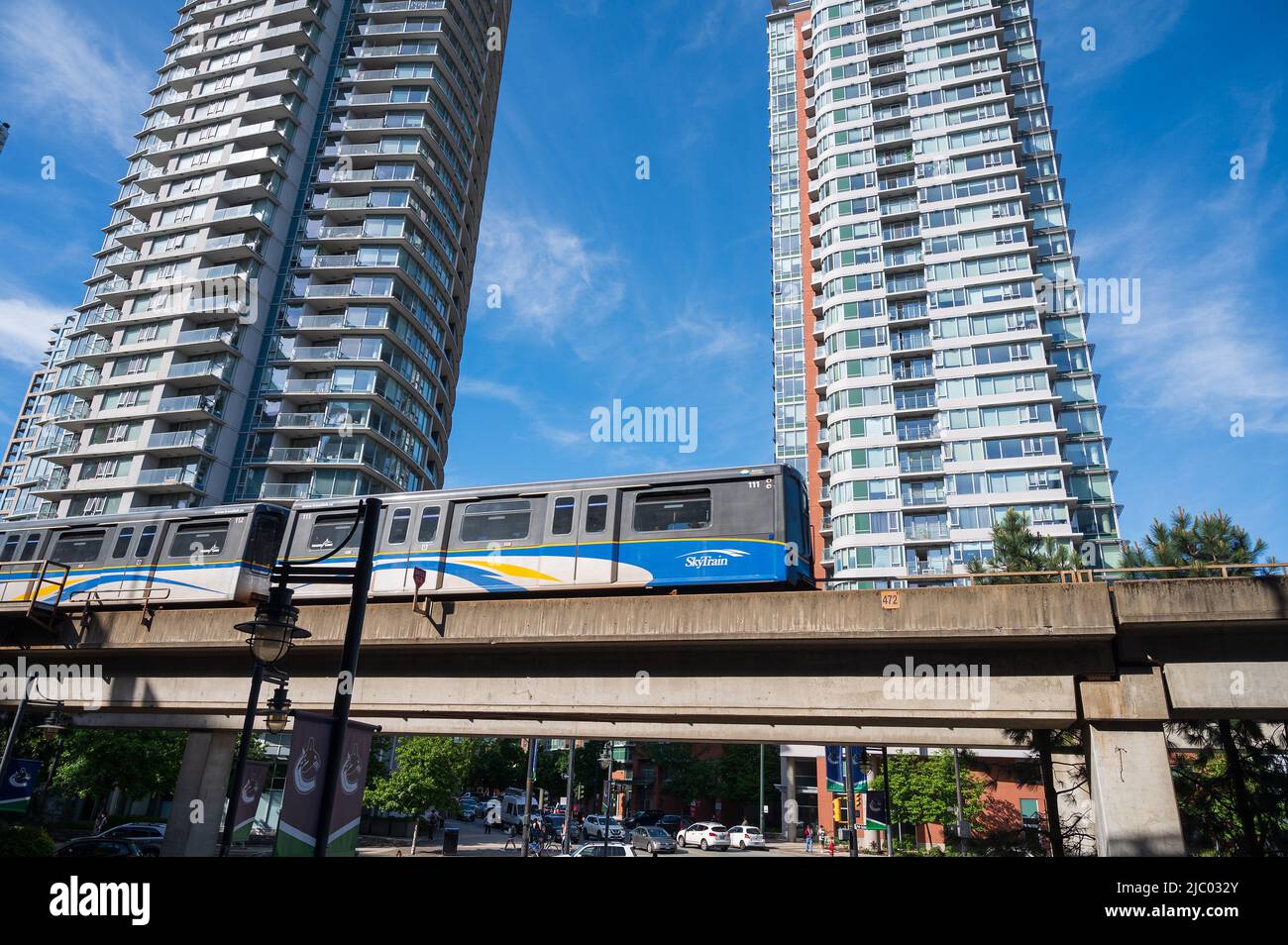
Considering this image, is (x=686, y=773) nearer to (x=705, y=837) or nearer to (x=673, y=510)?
(x=705, y=837)

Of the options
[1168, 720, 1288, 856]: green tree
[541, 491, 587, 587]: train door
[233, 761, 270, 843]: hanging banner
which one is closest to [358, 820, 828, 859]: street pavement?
[233, 761, 270, 843]: hanging banner

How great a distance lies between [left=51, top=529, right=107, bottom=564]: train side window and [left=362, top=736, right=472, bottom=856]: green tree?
62.4 ft

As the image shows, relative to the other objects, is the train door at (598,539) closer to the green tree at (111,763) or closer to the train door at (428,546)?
the train door at (428,546)

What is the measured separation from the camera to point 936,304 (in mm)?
64250

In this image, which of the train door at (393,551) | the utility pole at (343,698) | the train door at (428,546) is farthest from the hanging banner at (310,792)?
the train door at (393,551)

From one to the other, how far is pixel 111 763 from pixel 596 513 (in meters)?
29.2

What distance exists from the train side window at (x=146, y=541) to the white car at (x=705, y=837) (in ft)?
109

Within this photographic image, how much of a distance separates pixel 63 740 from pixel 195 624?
80.5 ft

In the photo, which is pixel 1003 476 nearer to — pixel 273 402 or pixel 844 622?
pixel 844 622

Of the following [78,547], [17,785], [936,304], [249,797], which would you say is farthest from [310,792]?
[936,304]

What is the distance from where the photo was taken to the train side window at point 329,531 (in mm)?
21562

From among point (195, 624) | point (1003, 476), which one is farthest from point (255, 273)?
point (1003, 476)

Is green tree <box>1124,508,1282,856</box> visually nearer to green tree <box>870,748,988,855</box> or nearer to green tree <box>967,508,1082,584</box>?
green tree <box>967,508,1082,584</box>

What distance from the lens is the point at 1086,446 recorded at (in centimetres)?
5941
